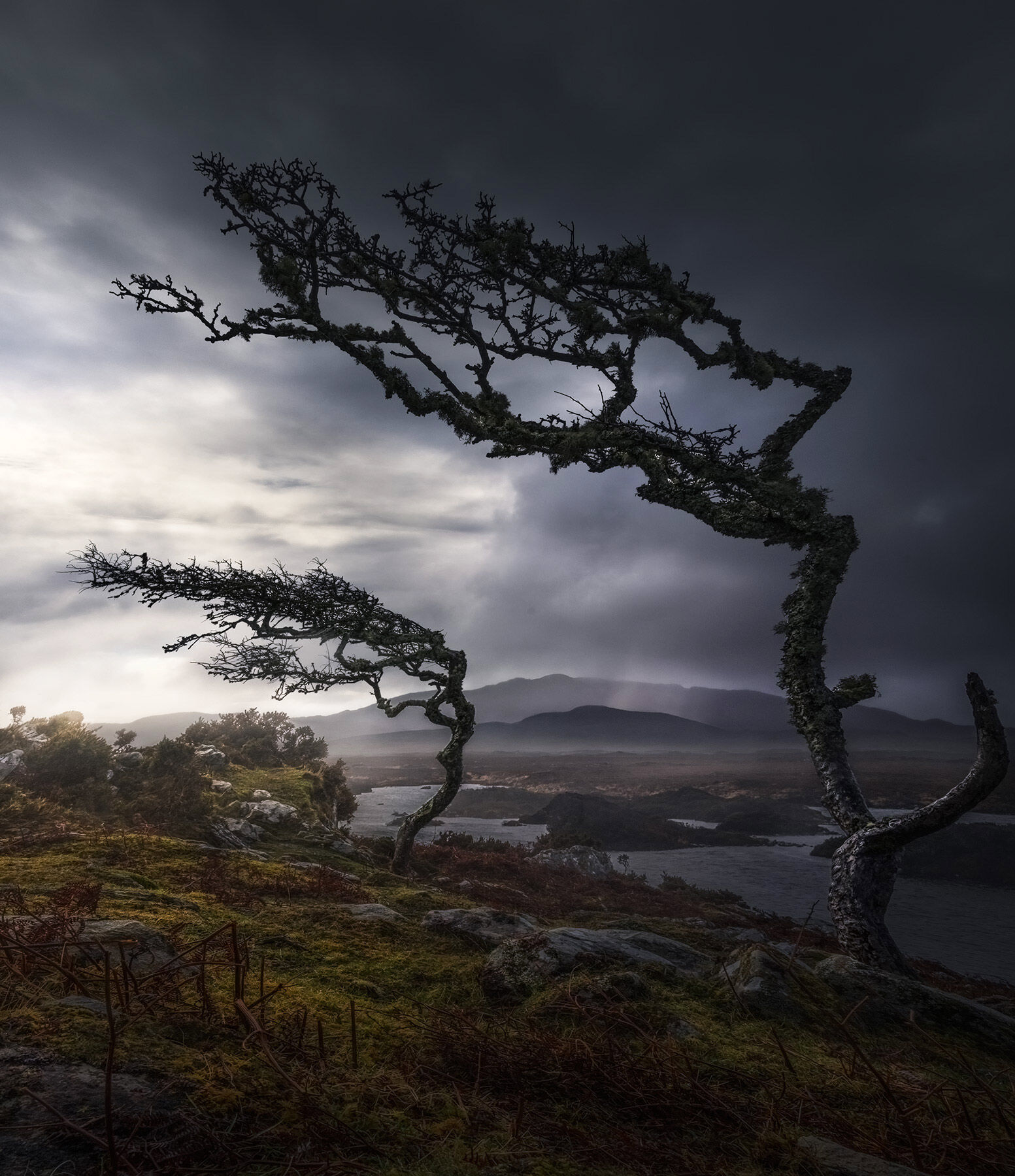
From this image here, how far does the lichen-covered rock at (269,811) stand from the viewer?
1409 cm

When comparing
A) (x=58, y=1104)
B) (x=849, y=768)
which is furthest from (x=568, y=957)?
(x=849, y=768)

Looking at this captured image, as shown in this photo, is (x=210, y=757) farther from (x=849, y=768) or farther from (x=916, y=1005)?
(x=916, y=1005)

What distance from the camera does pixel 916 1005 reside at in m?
5.70

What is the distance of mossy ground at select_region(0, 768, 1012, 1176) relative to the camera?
2.40m

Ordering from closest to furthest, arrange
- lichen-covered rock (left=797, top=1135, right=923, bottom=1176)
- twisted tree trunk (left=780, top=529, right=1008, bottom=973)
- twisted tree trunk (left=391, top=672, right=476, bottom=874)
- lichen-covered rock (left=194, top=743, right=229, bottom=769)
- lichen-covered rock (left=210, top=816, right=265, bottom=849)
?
lichen-covered rock (left=797, top=1135, right=923, bottom=1176), twisted tree trunk (left=780, top=529, right=1008, bottom=973), lichen-covered rock (left=210, top=816, right=265, bottom=849), twisted tree trunk (left=391, top=672, right=476, bottom=874), lichen-covered rock (left=194, top=743, right=229, bottom=769)

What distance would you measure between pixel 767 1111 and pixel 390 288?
42.2 feet

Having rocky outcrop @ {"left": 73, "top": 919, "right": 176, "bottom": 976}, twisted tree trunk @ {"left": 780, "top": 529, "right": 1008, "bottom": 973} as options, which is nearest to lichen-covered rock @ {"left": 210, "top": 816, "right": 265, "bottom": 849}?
rocky outcrop @ {"left": 73, "top": 919, "right": 176, "bottom": 976}

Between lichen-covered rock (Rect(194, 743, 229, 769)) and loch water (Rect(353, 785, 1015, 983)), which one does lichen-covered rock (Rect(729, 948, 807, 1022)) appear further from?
lichen-covered rock (Rect(194, 743, 229, 769))

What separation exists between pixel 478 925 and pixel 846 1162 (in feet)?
16.7

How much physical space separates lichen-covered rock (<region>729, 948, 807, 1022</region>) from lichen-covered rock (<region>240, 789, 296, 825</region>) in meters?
12.3

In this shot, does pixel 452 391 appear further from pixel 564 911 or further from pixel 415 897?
pixel 564 911

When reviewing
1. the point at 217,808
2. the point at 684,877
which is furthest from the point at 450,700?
the point at 684,877

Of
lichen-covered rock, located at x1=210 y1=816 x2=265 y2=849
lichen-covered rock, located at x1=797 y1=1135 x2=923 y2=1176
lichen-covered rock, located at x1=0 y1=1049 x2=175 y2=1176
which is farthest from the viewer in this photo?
lichen-covered rock, located at x1=210 y1=816 x2=265 y2=849

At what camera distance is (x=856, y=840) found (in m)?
8.41
